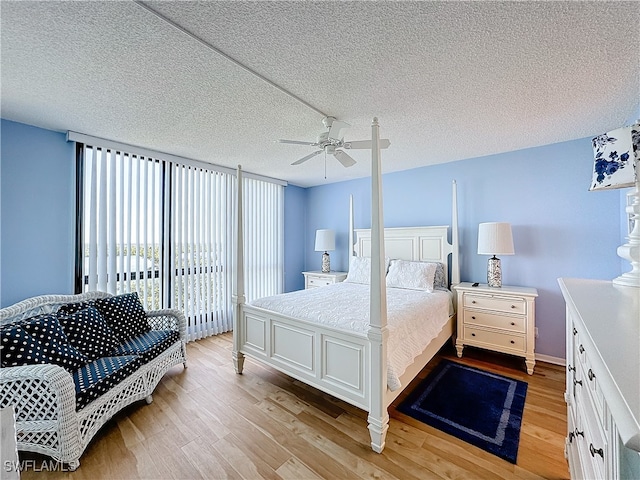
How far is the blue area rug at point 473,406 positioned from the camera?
6.15 feet

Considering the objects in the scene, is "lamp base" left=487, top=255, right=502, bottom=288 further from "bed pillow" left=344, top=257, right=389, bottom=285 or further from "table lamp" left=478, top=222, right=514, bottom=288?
"bed pillow" left=344, top=257, right=389, bottom=285

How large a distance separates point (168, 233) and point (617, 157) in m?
4.08

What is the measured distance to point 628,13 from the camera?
1244 mm

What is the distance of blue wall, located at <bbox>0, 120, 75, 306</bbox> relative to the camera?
2.40 metres

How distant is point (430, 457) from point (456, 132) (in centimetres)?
271

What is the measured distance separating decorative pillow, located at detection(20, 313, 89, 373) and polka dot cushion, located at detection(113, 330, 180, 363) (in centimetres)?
32

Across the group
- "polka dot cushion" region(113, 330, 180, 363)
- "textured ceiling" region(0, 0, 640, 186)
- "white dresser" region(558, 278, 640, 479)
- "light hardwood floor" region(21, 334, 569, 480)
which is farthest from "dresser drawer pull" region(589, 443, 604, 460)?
"polka dot cushion" region(113, 330, 180, 363)

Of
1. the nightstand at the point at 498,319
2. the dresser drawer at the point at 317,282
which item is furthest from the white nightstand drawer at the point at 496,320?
the dresser drawer at the point at 317,282

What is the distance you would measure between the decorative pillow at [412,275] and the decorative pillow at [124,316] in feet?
9.29

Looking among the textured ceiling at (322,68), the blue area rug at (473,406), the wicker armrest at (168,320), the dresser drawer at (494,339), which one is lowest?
the blue area rug at (473,406)

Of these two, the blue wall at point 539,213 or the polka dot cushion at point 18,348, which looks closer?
the polka dot cushion at point 18,348

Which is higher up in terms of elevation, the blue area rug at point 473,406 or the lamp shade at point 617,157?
the lamp shade at point 617,157

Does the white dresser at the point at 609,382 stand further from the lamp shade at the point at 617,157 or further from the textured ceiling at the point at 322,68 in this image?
the textured ceiling at the point at 322,68

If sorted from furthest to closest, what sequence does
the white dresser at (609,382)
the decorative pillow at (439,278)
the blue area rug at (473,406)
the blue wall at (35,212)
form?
the decorative pillow at (439,278), the blue wall at (35,212), the blue area rug at (473,406), the white dresser at (609,382)
